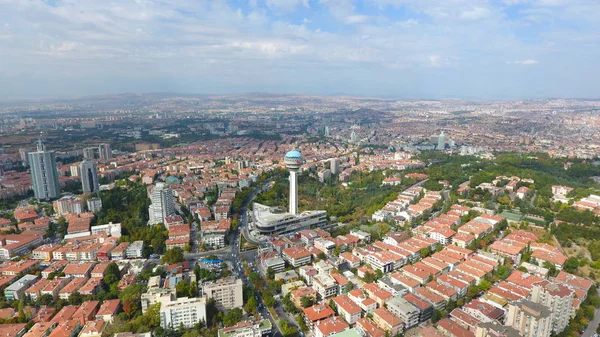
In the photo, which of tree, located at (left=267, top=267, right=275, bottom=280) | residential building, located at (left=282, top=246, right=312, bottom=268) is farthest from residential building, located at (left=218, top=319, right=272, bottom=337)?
residential building, located at (left=282, top=246, right=312, bottom=268)

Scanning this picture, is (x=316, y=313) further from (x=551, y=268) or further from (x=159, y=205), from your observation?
(x=159, y=205)

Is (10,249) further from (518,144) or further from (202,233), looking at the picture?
(518,144)

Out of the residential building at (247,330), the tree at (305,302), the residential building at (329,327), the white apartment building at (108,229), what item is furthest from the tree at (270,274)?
the white apartment building at (108,229)

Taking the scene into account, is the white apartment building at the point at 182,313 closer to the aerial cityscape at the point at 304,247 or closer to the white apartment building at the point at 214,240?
the aerial cityscape at the point at 304,247

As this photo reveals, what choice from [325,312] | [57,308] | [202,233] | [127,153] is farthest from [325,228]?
[127,153]

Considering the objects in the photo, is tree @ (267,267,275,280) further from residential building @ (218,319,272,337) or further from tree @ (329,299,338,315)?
residential building @ (218,319,272,337)

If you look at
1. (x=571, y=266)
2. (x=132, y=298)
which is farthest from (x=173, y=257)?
(x=571, y=266)
